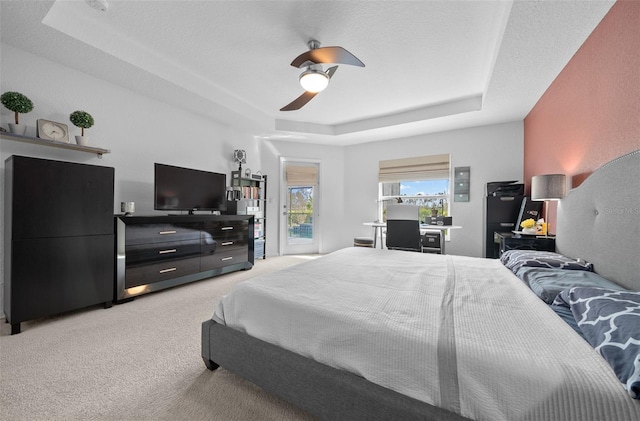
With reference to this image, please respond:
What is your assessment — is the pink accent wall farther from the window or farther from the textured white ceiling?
the window

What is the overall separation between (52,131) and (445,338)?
351 centimetres

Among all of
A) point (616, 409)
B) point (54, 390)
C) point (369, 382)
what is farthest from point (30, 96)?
point (616, 409)

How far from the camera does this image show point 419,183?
5.00 metres

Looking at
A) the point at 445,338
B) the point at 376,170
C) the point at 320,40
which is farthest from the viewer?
the point at 376,170

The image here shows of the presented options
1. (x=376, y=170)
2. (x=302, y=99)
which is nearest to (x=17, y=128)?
(x=302, y=99)

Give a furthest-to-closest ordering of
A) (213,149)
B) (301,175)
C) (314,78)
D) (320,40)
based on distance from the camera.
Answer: (301,175)
(213,149)
(320,40)
(314,78)

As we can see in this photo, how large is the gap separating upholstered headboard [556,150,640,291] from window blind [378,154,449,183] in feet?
8.64

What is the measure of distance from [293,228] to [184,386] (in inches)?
165

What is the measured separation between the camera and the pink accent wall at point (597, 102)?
5.33 feet

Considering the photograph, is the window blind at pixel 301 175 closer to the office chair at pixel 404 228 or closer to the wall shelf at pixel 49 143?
the office chair at pixel 404 228

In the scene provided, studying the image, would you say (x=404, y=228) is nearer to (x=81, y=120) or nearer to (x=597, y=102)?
(x=597, y=102)

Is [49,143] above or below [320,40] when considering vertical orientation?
below

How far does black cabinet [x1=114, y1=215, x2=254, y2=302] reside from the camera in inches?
106

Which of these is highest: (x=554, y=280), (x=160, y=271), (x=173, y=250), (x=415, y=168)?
(x=415, y=168)
